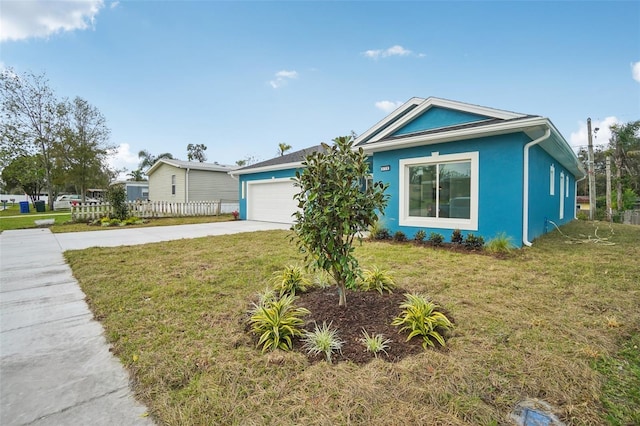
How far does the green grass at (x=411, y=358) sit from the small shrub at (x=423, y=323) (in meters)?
0.13

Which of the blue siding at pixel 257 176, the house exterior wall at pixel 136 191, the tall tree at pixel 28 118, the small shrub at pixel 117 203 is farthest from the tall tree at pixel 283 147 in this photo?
the small shrub at pixel 117 203

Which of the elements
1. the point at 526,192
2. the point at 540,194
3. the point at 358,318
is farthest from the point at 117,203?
the point at 540,194

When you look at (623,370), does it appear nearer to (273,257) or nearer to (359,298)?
(359,298)

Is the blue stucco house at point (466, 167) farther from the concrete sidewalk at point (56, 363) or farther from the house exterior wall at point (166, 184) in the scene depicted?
the house exterior wall at point (166, 184)

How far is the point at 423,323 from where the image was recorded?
2631 mm

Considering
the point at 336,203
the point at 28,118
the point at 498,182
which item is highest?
the point at 28,118

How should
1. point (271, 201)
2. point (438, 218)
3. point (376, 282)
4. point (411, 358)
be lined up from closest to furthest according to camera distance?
point (411, 358)
point (376, 282)
point (438, 218)
point (271, 201)

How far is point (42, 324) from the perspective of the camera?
3045 millimetres

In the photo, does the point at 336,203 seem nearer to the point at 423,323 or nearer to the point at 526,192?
the point at 423,323

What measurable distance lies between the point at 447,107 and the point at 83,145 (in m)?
25.9

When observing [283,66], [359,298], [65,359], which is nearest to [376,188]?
[359,298]

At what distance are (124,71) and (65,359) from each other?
1375 centimetres

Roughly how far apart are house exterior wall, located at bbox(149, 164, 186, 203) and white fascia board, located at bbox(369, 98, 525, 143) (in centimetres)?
1619

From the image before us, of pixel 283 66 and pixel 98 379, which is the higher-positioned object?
pixel 283 66
